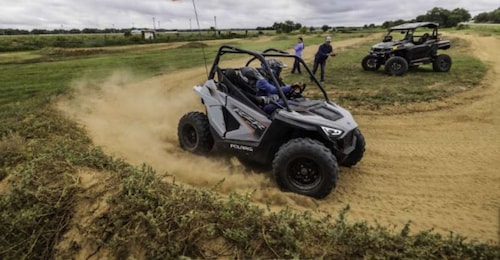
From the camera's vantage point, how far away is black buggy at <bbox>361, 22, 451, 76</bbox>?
1282 cm

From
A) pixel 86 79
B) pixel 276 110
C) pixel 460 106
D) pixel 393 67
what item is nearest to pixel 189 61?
pixel 86 79

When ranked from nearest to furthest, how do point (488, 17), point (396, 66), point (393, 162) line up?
point (393, 162), point (396, 66), point (488, 17)

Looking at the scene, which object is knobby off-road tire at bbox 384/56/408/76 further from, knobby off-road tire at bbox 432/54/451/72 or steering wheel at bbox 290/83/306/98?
steering wheel at bbox 290/83/306/98

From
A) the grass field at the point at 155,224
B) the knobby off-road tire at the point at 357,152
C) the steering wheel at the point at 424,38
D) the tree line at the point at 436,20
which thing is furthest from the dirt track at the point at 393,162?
the tree line at the point at 436,20

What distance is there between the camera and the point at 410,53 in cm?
1317

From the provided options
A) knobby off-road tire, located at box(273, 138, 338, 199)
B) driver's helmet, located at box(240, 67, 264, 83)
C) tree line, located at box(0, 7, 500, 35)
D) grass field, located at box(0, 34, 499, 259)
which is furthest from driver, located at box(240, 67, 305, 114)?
tree line, located at box(0, 7, 500, 35)

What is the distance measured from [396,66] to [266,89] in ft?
30.0

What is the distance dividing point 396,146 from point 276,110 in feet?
9.35

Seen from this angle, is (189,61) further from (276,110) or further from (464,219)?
(464,219)

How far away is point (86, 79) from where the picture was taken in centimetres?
1361

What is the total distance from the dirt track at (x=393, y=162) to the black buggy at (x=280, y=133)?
26 centimetres

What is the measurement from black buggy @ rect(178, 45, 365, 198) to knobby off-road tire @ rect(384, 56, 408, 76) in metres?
8.33

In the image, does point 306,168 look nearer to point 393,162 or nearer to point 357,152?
point 357,152

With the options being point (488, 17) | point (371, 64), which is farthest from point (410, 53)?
point (488, 17)
